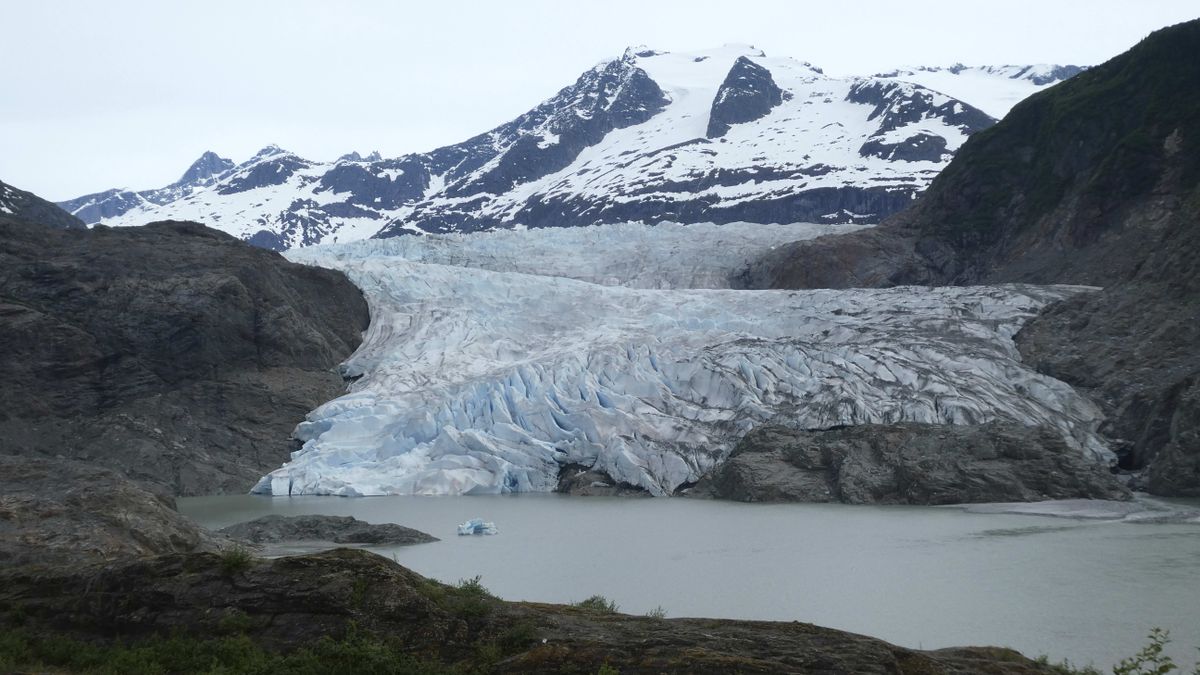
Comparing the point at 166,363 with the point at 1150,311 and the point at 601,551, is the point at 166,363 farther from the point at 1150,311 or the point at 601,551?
the point at 1150,311

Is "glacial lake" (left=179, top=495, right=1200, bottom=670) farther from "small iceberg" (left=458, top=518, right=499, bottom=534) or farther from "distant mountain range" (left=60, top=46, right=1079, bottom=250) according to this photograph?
"distant mountain range" (left=60, top=46, right=1079, bottom=250)

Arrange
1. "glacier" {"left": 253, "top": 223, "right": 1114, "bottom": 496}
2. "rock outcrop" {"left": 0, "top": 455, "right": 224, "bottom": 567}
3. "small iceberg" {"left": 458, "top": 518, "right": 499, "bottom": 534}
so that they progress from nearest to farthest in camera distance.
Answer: "rock outcrop" {"left": 0, "top": 455, "right": 224, "bottom": 567} < "small iceberg" {"left": 458, "top": 518, "right": 499, "bottom": 534} < "glacier" {"left": 253, "top": 223, "right": 1114, "bottom": 496}

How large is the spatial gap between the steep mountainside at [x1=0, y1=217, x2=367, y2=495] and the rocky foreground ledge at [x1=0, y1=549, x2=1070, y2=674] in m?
19.7

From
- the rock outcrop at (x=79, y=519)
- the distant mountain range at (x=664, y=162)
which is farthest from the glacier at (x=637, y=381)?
the distant mountain range at (x=664, y=162)

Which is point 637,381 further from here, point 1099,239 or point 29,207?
point 29,207

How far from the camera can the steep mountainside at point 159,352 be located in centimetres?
2725

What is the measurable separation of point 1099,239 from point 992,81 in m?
124

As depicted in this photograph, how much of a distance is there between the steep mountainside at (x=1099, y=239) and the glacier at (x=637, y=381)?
5.14 feet

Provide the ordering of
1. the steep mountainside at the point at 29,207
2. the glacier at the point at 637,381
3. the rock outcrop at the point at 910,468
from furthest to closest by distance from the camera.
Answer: the steep mountainside at the point at 29,207 → the glacier at the point at 637,381 → the rock outcrop at the point at 910,468

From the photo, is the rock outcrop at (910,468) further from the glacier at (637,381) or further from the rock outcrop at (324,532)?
the rock outcrop at (324,532)

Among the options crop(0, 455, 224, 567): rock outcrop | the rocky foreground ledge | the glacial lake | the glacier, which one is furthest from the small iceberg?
the rocky foreground ledge

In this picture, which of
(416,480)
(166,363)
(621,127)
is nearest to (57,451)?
(166,363)

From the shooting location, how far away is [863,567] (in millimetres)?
13945

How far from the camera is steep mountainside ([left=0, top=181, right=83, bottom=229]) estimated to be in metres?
43.5
